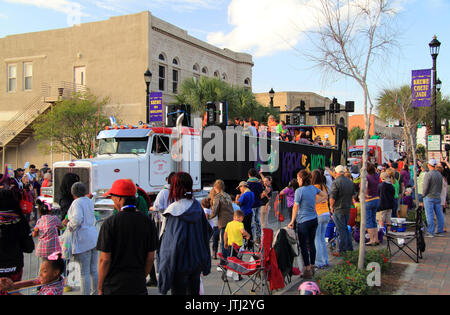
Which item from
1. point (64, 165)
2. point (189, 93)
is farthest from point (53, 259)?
point (189, 93)

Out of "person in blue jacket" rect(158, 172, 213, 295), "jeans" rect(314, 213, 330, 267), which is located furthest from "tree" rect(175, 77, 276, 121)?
"person in blue jacket" rect(158, 172, 213, 295)

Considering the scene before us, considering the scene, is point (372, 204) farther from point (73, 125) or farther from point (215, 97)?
point (73, 125)

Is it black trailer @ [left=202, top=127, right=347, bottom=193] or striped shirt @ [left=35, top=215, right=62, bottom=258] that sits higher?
black trailer @ [left=202, top=127, right=347, bottom=193]

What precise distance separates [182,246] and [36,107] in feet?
97.9

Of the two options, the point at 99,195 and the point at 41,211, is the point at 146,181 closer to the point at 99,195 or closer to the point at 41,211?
the point at 99,195

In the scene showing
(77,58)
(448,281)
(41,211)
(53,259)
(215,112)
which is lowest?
(448,281)

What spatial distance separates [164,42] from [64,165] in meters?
22.3

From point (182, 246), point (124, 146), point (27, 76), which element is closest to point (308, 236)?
point (182, 246)

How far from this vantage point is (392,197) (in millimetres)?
11109

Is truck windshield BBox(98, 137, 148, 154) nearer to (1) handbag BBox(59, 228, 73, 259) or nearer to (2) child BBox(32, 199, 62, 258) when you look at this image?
(1) handbag BBox(59, 228, 73, 259)

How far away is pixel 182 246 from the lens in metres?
4.64

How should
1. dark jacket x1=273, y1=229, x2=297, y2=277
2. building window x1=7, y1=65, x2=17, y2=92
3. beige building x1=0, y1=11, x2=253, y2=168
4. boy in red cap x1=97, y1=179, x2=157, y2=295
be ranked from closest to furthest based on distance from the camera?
boy in red cap x1=97, y1=179, x2=157, y2=295
dark jacket x1=273, y1=229, x2=297, y2=277
beige building x1=0, y1=11, x2=253, y2=168
building window x1=7, y1=65, x2=17, y2=92

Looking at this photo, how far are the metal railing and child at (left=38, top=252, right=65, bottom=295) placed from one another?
26.6 metres

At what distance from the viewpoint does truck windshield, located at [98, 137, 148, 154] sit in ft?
41.1
